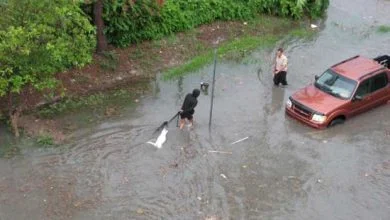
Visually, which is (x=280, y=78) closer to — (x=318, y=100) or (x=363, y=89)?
(x=318, y=100)

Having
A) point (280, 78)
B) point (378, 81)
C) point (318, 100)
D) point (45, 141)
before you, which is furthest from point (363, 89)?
point (45, 141)

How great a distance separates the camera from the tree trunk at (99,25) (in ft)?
60.8

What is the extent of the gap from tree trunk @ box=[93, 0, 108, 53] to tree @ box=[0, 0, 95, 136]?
3675 mm

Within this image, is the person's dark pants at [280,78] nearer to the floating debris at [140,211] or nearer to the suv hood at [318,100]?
the suv hood at [318,100]

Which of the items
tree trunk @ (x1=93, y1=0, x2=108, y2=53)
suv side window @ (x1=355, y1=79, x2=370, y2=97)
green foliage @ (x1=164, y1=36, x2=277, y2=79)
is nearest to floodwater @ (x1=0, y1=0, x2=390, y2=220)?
suv side window @ (x1=355, y1=79, x2=370, y2=97)

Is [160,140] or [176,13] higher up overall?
[176,13]

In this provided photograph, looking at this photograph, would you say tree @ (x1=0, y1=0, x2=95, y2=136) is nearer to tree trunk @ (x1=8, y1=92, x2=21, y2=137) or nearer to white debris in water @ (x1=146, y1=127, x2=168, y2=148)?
tree trunk @ (x1=8, y1=92, x2=21, y2=137)

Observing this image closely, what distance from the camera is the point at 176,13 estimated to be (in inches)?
850

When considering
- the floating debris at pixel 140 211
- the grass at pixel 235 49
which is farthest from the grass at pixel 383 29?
the floating debris at pixel 140 211

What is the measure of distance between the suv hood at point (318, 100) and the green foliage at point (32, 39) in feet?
22.4

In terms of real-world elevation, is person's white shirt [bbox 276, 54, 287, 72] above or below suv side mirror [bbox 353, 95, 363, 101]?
above

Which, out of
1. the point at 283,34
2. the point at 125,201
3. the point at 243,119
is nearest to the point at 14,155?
the point at 125,201

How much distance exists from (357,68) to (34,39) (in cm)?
946

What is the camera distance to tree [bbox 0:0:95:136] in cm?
1332
